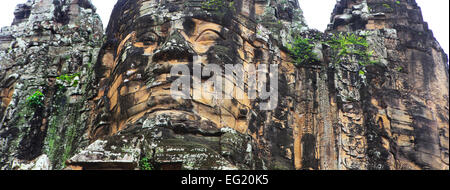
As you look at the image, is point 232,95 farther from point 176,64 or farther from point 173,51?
point 173,51

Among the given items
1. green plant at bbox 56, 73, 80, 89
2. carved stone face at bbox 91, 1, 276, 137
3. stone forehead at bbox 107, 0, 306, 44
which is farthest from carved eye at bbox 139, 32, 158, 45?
green plant at bbox 56, 73, 80, 89

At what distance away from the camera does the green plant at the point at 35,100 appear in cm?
1911

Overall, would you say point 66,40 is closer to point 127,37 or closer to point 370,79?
point 127,37

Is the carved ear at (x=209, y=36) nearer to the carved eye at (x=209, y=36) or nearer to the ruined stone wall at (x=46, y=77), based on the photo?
the carved eye at (x=209, y=36)

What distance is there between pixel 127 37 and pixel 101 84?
71.3 inches

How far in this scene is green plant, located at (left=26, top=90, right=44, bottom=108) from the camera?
19.1 metres

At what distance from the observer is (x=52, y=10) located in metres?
21.5

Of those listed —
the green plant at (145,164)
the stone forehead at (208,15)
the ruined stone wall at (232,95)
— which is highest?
the stone forehead at (208,15)

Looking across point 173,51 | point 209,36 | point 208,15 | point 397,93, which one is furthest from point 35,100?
point 397,93

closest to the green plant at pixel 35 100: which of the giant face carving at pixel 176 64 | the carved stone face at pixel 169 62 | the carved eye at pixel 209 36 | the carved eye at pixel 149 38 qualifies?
the giant face carving at pixel 176 64

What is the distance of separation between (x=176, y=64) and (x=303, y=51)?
4.69 m

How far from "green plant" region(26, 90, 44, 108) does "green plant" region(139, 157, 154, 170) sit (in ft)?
18.9

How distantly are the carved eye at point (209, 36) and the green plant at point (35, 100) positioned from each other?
4.96 m

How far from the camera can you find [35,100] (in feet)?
62.9
